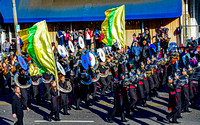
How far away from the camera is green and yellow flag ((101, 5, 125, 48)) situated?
56.1ft

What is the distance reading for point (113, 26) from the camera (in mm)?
17125

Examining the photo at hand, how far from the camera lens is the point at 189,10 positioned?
82.0 ft

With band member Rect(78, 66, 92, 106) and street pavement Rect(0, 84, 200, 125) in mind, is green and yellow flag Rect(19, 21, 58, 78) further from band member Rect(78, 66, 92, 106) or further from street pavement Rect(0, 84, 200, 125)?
band member Rect(78, 66, 92, 106)

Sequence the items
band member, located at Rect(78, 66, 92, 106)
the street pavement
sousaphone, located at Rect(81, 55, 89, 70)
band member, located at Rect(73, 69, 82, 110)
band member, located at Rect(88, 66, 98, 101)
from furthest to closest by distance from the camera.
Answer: band member, located at Rect(88, 66, 98, 101)
band member, located at Rect(78, 66, 92, 106)
sousaphone, located at Rect(81, 55, 89, 70)
band member, located at Rect(73, 69, 82, 110)
the street pavement

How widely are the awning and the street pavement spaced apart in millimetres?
9041

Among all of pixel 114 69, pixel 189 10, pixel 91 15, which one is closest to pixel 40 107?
pixel 114 69

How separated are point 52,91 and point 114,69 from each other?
16.3 ft

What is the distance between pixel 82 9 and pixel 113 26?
28.7 ft

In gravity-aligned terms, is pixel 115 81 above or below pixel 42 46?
below

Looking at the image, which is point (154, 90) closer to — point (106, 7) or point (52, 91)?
point (52, 91)

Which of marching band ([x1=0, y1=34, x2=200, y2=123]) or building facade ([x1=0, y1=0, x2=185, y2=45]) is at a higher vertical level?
building facade ([x1=0, y1=0, x2=185, y2=45])

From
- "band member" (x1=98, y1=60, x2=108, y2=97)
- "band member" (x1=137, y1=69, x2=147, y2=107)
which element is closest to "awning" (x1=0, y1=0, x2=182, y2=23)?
"band member" (x1=98, y1=60, x2=108, y2=97)

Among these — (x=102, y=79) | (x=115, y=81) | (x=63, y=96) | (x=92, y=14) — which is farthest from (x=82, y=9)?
(x=115, y=81)

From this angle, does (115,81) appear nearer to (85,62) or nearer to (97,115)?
(97,115)
